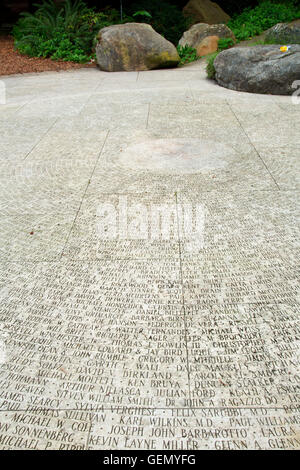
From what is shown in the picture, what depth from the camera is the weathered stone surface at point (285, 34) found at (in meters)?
10.6

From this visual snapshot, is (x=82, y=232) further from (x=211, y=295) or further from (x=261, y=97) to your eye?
(x=261, y=97)

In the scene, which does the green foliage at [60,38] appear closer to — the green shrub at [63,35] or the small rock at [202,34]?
the green shrub at [63,35]

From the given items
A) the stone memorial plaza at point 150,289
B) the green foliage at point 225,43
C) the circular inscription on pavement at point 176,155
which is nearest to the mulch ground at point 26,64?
the green foliage at point 225,43

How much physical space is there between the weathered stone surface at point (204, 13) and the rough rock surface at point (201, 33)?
2.57 m

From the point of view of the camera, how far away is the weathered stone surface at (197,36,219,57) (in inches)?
504

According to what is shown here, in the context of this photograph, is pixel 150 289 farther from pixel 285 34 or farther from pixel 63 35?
pixel 63 35

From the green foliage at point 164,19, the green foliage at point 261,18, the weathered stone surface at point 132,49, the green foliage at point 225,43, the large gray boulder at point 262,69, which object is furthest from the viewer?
the green foliage at point 164,19

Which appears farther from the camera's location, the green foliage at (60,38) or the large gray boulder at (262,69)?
the green foliage at (60,38)

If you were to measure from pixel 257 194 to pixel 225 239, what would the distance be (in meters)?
1.06

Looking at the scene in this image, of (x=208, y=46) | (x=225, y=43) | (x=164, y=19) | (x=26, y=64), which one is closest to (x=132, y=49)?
(x=208, y=46)

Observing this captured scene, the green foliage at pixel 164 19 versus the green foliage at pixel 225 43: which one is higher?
the green foliage at pixel 164 19

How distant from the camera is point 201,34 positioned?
1327cm

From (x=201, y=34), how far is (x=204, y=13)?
3.20 metres

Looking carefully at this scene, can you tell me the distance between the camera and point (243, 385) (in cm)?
241
